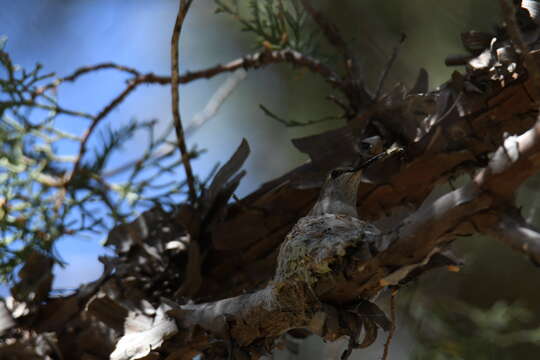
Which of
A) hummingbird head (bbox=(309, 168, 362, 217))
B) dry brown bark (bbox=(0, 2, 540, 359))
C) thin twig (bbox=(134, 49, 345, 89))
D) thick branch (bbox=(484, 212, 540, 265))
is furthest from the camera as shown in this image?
thin twig (bbox=(134, 49, 345, 89))

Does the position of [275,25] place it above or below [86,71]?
below

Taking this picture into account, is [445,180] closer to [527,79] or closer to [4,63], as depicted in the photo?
[527,79]

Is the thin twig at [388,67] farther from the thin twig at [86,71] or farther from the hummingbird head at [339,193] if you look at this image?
the thin twig at [86,71]

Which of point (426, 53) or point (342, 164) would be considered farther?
point (426, 53)

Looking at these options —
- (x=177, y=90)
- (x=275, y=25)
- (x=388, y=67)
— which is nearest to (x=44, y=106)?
(x=177, y=90)

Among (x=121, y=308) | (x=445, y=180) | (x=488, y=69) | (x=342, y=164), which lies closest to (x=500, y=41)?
(x=488, y=69)

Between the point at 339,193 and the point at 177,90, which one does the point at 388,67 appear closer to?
the point at 339,193

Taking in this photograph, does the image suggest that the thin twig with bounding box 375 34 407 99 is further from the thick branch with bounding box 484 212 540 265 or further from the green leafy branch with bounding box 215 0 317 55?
the thick branch with bounding box 484 212 540 265

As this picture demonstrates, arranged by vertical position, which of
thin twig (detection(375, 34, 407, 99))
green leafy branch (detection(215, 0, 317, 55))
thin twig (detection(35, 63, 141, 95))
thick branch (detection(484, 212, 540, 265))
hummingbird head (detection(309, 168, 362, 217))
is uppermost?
thin twig (detection(35, 63, 141, 95))

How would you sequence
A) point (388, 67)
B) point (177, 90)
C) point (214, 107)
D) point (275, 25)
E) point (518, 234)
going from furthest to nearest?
point (214, 107)
point (275, 25)
point (177, 90)
point (388, 67)
point (518, 234)

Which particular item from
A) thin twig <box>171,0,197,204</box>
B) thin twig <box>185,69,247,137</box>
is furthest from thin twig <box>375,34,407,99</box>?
thin twig <box>185,69,247,137</box>

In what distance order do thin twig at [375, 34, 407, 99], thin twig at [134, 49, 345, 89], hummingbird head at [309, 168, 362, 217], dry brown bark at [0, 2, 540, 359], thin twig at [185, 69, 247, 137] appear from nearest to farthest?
dry brown bark at [0, 2, 540, 359] < hummingbird head at [309, 168, 362, 217] < thin twig at [375, 34, 407, 99] < thin twig at [134, 49, 345, 89] < thin twig at [185, 69, 247, 137]
